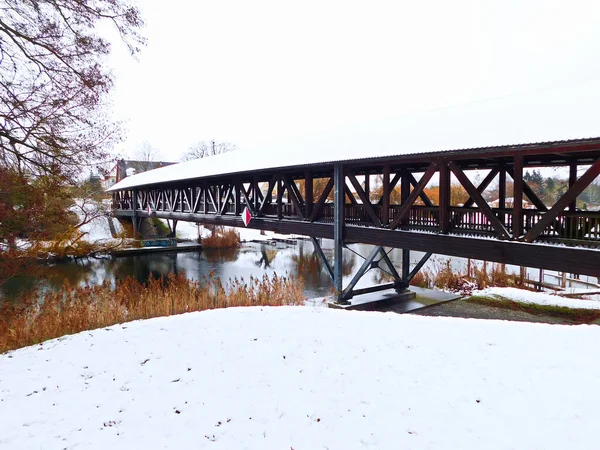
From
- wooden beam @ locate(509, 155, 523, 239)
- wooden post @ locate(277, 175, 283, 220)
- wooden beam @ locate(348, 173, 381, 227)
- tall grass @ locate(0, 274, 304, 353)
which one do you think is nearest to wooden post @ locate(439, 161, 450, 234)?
wooden beam @ locate(509, 155, 523, 239)

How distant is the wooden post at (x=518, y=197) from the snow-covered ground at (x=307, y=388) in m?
1.68

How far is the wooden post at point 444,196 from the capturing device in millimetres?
6953

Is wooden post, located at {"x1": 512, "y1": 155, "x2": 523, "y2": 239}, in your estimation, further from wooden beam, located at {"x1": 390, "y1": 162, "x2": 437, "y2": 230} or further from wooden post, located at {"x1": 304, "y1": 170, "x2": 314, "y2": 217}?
wooden post, located at {"x1": 304, "y1": 170, "x2": 314, "y2": 217}

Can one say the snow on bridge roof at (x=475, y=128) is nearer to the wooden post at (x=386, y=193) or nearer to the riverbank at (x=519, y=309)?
the wooden post at (x=386, y=193)

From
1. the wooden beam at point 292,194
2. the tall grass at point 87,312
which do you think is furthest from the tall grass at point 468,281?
the tall grass at point 87,312

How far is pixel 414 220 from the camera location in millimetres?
8188

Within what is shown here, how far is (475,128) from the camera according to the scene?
670 centimetres

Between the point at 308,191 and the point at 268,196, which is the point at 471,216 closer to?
the point at 308,191

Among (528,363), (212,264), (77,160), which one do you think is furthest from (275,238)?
(528,363)

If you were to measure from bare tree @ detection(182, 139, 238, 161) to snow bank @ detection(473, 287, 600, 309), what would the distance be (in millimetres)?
38122

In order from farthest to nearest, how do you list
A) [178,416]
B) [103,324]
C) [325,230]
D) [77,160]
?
1. [325,230]
2. [103,324]
3. [77,160]
4. [178,416]

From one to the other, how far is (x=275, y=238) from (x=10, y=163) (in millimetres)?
25512

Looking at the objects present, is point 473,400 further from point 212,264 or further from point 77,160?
point 212,264

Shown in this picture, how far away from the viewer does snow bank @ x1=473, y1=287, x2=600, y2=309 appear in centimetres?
961
